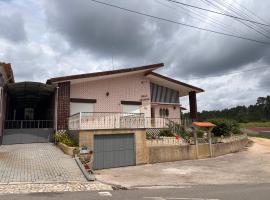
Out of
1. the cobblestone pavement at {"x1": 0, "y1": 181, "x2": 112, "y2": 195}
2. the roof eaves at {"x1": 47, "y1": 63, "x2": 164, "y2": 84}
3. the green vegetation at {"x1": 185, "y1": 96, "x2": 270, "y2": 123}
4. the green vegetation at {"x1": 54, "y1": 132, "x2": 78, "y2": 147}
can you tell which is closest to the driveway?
the cobblestone pavement at {"x1": 0, "y1": 181, "x2": 112, "y2": 195}

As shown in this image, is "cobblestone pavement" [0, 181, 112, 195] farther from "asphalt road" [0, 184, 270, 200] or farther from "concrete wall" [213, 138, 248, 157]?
"concrete wall" [213, 138, 248, 157]

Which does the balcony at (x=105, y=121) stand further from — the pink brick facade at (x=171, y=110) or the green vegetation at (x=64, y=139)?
the pink brick facade at (x=171, y=110)

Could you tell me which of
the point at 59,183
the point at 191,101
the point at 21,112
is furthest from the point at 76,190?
the point at 21,112

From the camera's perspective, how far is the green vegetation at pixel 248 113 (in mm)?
108125

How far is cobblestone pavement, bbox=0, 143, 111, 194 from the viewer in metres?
9.45

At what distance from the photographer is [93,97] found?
2056cm

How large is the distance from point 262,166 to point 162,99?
1001cm

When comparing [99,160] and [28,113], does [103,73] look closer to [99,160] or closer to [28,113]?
[99,160]

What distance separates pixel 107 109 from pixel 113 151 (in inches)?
215

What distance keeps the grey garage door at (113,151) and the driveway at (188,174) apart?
0.67 metres

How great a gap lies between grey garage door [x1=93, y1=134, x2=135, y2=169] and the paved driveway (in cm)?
193

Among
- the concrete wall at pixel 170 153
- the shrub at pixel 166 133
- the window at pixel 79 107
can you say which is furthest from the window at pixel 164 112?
the window at pixel 79 107

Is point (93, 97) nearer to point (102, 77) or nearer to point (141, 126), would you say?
point (102, 77)

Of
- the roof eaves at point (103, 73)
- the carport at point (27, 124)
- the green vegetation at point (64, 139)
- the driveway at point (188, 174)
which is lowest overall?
the driveway at point (188, 174)
